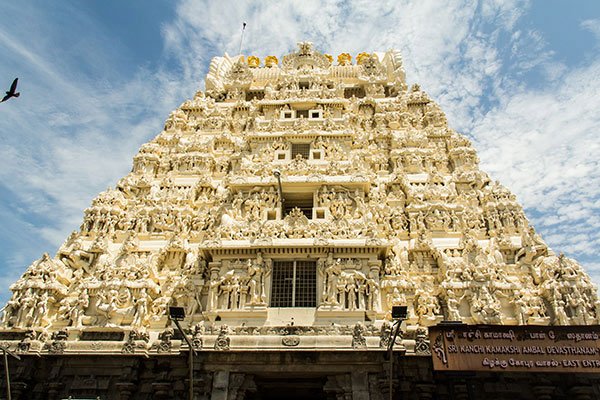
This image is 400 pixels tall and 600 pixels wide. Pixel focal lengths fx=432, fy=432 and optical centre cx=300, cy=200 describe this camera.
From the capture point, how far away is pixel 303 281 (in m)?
18.5

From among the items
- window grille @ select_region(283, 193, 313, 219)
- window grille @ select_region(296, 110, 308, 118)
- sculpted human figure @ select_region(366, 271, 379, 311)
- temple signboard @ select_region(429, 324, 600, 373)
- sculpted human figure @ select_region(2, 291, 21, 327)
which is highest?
window grille @ select_region(296, 110, 308, 118)

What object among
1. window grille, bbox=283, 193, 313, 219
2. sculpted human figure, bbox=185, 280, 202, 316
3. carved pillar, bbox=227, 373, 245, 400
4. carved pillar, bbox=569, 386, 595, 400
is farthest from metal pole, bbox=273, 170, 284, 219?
carved pillar, bbox=569, 386, 595, 400

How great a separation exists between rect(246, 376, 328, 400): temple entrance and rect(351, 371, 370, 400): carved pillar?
1.40 metres

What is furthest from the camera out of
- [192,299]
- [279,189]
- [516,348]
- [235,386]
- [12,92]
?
[279,189]

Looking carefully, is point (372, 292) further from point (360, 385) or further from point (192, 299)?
point (192, 299)

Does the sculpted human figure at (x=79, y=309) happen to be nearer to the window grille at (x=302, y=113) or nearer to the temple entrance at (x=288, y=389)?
the temple entrance at (x=288, y=389)

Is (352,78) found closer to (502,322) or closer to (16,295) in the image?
(502,322)

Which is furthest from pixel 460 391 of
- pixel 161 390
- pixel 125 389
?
pixel 125 389

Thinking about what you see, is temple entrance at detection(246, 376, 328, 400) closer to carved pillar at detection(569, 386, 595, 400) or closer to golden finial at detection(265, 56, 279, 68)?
carved pillar at detection(569, 386, 595, 400)

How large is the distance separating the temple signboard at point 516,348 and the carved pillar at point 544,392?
Answer: 1.12 metres

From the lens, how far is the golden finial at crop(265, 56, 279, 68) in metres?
35.4

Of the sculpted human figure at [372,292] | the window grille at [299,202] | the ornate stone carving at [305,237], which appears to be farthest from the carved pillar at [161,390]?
the window grille at [299,202]

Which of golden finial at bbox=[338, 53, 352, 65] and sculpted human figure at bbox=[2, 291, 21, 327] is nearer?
sculpted human figure at bbox=[2, 291, 21, 327]

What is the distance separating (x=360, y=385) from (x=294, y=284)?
4.96m
